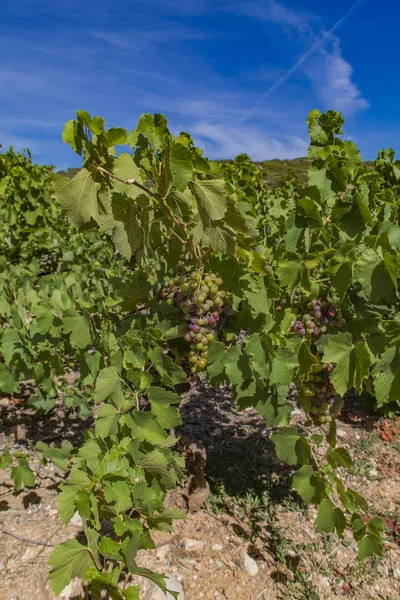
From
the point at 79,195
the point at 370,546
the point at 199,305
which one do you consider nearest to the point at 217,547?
the point at 370,546

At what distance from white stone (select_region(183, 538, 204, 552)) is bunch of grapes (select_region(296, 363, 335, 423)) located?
91cm

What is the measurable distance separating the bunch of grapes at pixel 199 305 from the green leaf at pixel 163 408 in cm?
21

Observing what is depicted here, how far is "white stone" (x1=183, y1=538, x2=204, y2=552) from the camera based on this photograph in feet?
7.23

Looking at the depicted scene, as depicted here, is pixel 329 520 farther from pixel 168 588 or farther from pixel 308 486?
pixel 168 588

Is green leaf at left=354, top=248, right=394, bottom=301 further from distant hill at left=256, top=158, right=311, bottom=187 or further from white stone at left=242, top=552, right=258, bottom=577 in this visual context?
distant hill at left=256, top=158, right=311, bottom=187

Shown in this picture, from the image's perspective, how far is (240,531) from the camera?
7.78ft

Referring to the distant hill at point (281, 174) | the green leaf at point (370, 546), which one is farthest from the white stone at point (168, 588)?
the distant hill at point (281, 174)

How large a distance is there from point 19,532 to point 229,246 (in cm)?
188

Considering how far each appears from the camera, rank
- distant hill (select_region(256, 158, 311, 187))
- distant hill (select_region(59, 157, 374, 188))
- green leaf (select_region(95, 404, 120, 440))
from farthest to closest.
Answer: distant hill (select_region(59, 157, 374, 188)), distant hill (select_region(256, 158, 311, 187)), green leaf (select_region(95, 404, 120, 440))

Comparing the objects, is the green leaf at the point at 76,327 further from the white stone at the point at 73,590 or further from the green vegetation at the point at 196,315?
the white stone at the point at 73,590

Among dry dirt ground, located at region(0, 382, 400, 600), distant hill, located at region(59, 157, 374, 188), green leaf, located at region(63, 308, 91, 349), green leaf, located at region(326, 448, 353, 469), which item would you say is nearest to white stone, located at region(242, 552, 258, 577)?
dry dirt ground, located at region(0, 382, 400, 600)

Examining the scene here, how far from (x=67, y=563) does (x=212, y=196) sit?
1.14m

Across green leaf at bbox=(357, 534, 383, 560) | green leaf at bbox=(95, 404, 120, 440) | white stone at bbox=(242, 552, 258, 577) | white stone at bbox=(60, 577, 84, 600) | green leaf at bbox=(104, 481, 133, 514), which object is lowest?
white stone at bbox=(60, 577, 84, 600)

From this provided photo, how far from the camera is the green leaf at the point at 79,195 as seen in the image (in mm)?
1340
